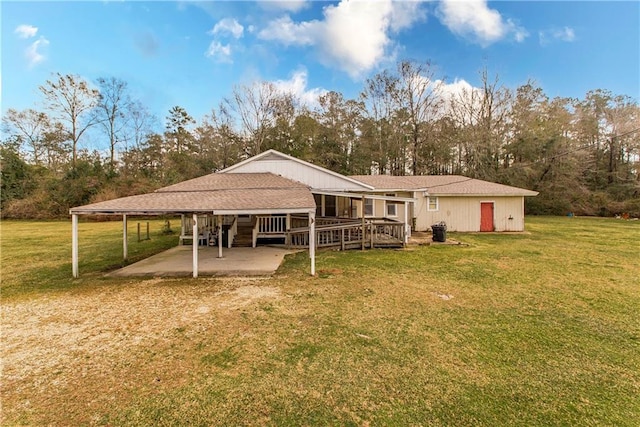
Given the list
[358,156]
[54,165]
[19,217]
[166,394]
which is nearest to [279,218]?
[166,394]

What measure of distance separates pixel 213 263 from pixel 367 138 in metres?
26.9

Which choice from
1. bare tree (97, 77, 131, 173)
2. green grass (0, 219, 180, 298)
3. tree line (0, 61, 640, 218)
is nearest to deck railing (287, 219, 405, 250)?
green grass (0, 219, 180, 298)

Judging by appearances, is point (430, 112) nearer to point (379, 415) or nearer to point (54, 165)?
point (379, 415)

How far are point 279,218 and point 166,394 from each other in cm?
953

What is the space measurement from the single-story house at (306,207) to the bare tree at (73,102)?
29184 millimetres

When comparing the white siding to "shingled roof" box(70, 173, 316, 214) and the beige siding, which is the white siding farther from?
the beige siding

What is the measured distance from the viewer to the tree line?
2783cm

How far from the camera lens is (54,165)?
111ft

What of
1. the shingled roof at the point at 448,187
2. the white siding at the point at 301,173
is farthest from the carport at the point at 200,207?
the shingled roof at the point at 448,187

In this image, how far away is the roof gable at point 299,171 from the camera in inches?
516

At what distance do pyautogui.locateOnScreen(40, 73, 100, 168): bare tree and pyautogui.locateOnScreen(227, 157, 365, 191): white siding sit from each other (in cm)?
2852

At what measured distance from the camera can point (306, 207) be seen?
24.0ft

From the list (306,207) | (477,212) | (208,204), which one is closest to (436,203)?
(477,212)

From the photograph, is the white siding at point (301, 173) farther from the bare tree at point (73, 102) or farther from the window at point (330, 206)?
the bare tree at point (73, 102)
